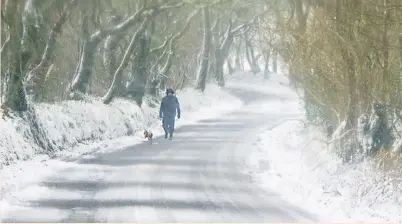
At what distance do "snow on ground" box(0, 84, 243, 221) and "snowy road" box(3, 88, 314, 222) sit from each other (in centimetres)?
35

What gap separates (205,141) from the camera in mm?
11875

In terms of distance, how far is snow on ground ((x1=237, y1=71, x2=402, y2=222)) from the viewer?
7438 millimetres

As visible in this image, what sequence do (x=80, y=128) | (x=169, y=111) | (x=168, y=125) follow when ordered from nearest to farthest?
(x=169, y=111)
(x=168, y=125)
(x=80, y=128)

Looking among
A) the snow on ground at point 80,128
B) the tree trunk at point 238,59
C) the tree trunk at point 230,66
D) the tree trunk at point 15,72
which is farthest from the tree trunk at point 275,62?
the tree trunk at point 15,72

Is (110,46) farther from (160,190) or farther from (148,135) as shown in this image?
(160,190)

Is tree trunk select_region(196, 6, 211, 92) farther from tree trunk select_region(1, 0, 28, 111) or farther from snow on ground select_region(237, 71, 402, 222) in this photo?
tree trunk select_region(1, 0, 28, 111)

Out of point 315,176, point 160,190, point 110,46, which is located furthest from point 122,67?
point 315,176

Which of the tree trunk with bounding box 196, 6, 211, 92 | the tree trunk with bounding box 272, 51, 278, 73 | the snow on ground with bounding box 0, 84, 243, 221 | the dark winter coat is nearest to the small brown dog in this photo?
the snow on ground with bounding box 0, 84, 243, 221

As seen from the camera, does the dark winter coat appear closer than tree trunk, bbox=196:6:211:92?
Yes

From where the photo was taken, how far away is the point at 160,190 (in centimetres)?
843

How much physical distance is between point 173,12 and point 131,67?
11.4ft

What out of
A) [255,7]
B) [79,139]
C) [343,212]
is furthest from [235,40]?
[343,212]

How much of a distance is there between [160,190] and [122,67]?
6.38 m

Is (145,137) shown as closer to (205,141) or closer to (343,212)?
(205,141)
